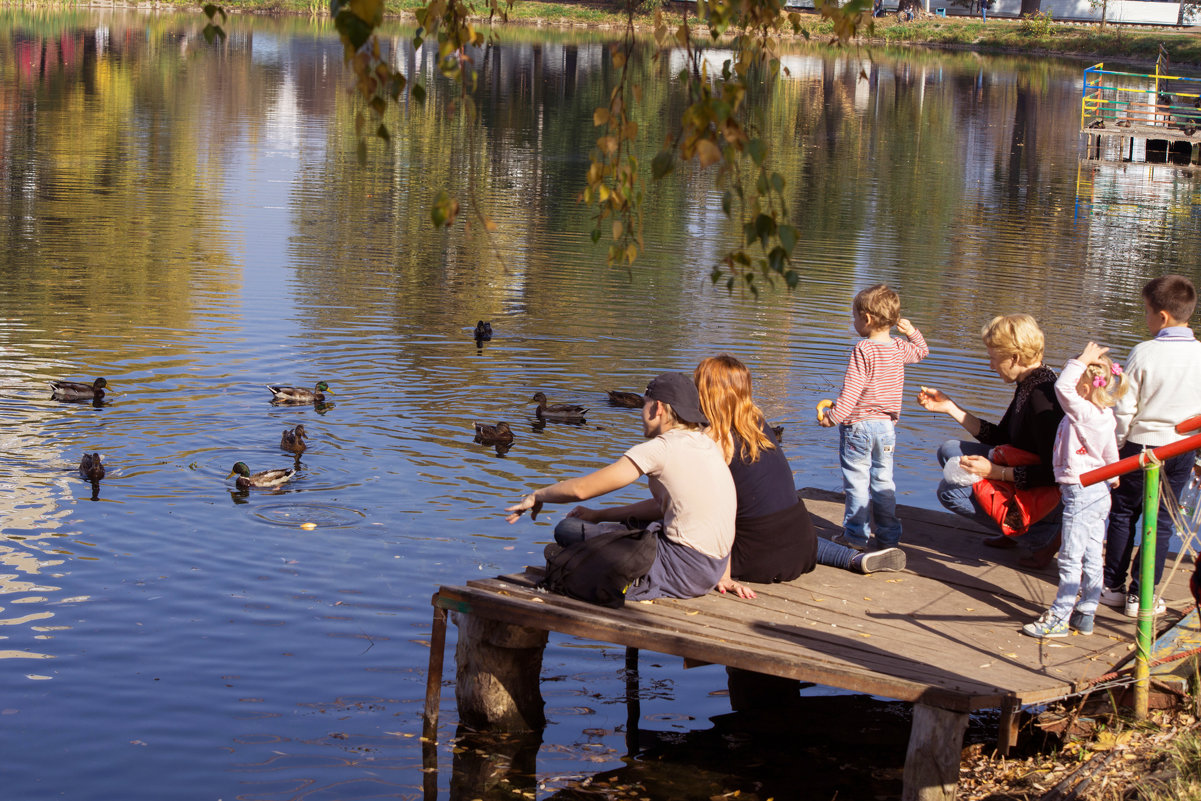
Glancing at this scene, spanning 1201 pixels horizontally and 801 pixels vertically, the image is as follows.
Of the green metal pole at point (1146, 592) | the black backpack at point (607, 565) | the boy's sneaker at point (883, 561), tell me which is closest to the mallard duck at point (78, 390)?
the black backpack at point (607, 565)

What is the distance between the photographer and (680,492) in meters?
7.24

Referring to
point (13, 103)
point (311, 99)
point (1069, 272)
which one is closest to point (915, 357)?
point (1069, 272)

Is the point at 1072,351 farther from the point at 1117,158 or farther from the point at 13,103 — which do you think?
the point at 13,103

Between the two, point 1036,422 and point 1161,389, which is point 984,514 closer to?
point 1036,422

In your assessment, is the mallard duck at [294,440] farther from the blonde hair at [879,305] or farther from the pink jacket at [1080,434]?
the pink jacket at [1080,434]

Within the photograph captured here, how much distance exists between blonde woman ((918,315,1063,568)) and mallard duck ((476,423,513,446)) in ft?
18.7

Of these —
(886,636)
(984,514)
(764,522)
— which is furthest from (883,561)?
(886,636)

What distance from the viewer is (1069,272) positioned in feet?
79.6

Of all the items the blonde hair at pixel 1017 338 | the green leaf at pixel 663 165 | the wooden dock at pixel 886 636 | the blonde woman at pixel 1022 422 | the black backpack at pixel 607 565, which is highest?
the green leaf at pixel 663 165

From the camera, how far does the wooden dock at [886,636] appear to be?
626cm

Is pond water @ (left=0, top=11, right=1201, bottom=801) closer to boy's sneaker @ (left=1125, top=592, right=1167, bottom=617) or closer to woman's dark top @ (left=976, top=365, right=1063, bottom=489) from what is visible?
boy's sneaker @ (left=1125, top=592, right=1167, bottom=617)

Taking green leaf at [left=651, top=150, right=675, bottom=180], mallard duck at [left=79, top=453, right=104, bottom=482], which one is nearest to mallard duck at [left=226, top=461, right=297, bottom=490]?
mallard duck at [left=79, top=453, right=104, bottom=482]

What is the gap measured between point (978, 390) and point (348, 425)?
24.8ft

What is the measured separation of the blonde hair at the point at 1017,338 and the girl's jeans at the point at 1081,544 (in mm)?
1092
